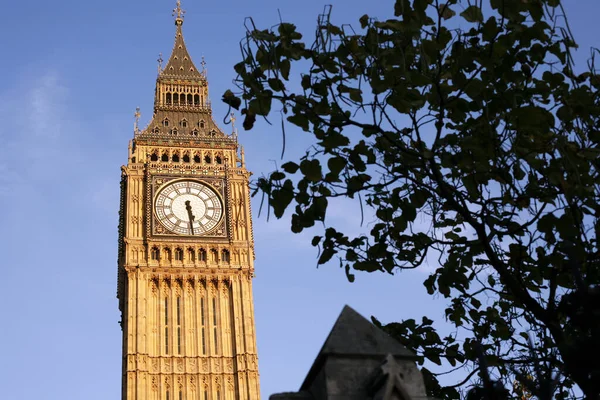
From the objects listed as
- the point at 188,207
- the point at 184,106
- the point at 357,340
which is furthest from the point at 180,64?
the point at 357,340

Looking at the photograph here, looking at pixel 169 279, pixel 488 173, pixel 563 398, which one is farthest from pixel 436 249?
pixel 169 279

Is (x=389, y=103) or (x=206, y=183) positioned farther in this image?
(x=206, y=183)

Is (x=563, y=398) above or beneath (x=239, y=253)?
beneath

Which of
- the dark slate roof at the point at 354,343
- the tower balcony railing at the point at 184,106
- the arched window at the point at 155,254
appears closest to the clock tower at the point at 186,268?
the arched window at the point at 155,254

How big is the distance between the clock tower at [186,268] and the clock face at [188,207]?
61 millimetres

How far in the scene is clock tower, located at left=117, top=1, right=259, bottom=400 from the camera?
51062 millimetres

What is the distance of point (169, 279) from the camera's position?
177 feet

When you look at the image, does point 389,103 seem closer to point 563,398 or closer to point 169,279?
point 563,398

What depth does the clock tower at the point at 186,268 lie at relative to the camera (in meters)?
51.1

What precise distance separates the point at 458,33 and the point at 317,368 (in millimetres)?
3840

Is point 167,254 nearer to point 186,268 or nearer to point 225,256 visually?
point 186,268

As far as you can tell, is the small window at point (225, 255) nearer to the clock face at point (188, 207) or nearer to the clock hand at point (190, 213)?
the clock face at point (188, 207)

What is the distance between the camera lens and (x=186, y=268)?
54.1 meters

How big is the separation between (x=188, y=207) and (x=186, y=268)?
377cm
